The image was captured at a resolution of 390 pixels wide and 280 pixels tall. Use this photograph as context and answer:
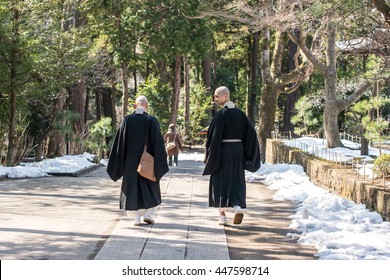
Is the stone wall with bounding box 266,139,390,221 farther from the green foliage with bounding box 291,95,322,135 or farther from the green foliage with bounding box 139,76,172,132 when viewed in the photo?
the green foliage with bounding box 139,76,172,132

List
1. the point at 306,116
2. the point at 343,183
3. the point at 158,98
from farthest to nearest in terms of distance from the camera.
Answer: the point at 158,98, the point at 306,116, the point at 343,183

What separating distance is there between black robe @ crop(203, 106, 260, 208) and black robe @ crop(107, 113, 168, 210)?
2.41 feet

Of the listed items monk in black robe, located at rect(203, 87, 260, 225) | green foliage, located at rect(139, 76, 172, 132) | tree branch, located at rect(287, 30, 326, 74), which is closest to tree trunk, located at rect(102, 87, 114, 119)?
green foliage, located at rect(139, 76, 172, 132)

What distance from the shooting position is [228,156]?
9891mm

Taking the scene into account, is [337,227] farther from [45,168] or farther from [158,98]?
[158,98]

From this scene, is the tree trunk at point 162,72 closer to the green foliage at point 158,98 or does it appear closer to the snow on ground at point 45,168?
the green foliage at point 158,98

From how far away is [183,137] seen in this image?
1672 inches

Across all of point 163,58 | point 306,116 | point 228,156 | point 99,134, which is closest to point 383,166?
point 228,156

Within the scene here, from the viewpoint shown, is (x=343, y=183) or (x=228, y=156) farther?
(x=343, y=183)

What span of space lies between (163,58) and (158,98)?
4187 mm

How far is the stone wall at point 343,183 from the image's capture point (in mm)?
9500

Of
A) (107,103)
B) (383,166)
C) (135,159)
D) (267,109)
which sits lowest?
(383,166)

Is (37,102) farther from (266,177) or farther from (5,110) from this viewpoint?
(266,177)

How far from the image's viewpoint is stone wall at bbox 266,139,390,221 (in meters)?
9.50
